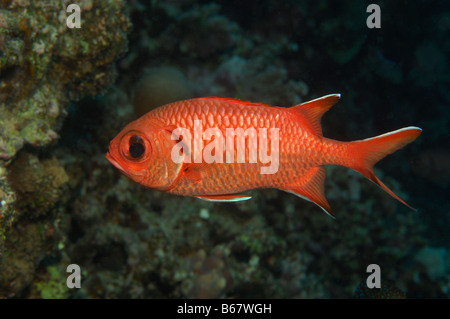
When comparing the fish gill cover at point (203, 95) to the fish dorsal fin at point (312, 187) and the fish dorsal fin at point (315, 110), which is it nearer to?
the fish dorsal fin at point (312, 187)

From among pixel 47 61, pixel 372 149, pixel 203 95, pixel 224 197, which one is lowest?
pixel 224 197

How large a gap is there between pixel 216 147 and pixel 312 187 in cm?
92

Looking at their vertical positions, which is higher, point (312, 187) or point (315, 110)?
point (315, 110)

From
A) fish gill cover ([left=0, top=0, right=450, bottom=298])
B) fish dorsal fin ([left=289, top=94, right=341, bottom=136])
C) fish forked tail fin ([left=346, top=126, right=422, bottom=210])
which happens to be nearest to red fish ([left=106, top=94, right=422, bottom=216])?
fish forked tail fin ([left=346, top=126, right=422, bottom=210])

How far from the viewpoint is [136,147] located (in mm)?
2182

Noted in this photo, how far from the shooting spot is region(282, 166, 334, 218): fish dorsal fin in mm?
2378

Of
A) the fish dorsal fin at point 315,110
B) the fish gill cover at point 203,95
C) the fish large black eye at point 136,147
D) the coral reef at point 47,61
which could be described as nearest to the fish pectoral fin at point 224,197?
the fish large black eye at point 136,147

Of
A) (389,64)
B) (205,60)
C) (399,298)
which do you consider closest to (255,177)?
(399,298)

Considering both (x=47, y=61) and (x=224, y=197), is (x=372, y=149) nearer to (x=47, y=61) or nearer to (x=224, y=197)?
(x=224, y=197)

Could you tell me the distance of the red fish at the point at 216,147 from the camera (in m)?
2.17

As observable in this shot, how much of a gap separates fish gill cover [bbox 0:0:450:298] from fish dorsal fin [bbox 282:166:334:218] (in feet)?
8.02

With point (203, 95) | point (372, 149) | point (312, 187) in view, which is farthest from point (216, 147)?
point (203, 95)

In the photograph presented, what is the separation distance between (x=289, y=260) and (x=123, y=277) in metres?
3.11

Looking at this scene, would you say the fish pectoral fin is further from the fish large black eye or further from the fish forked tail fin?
the fish forked tail fin
